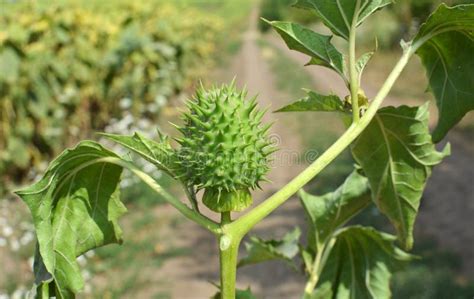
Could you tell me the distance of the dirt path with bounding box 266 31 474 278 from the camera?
523cm

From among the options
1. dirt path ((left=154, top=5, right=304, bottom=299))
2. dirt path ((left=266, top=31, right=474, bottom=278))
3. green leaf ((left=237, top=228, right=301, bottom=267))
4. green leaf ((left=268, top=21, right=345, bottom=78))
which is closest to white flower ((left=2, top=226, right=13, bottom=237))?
dirt path ((left=154, top=5, right=304, bottom=299))

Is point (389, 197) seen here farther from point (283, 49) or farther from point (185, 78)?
point (283, 49)

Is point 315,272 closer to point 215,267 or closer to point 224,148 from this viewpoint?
point 224,148

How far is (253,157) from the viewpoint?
0.88 metres

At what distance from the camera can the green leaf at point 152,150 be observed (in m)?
0.85

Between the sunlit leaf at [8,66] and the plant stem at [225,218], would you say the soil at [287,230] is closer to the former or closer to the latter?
the sunlit leaf at [8,66]

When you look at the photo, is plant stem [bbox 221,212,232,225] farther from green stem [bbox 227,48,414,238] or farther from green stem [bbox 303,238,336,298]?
green stem [bbox 303,238,336,298]

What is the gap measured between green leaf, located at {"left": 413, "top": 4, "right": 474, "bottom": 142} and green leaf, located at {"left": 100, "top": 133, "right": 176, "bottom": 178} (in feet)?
1.29

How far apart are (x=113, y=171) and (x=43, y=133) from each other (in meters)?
6.47

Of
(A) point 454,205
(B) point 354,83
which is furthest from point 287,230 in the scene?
(B) point 354,83

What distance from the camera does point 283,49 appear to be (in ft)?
69.6

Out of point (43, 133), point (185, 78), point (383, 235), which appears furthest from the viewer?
point (185, 78)

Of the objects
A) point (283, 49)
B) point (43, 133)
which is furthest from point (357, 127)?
point (283, 49)

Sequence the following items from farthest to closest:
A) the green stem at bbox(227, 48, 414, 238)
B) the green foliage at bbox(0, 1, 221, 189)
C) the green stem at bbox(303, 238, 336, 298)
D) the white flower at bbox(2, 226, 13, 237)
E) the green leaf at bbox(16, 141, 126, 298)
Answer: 1. the green foliage at bbox(0, 1, 221, 189)
2. the white flower at bbox(2, 226, 13, 237)
3. the green stem at bbox(303, 238, 336, 298)
4. the green leaf at bbox(16, 141, 126, 298)
5. the green stem at bbox(227, 48, 414, 238)
